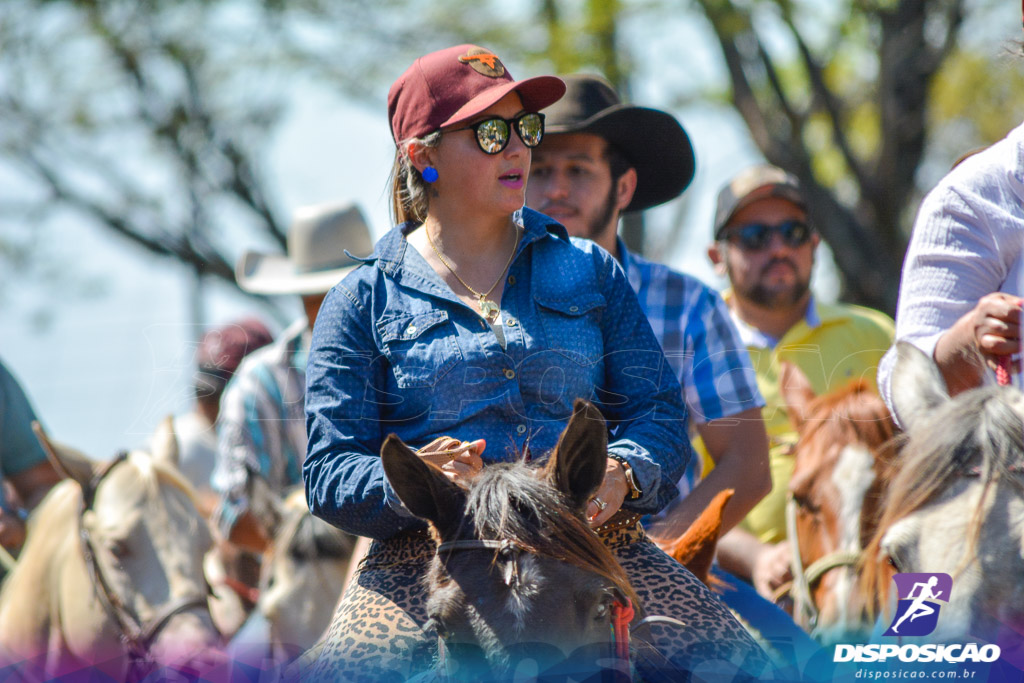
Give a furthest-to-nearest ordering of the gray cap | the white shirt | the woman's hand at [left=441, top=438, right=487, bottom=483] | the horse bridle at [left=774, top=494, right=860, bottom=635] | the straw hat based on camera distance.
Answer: the straw hat → the gray cap → the horse bridle at [left=774, top=494, right=860, bottom=635] → the white shirt → the woman's hand at [left=441, top=438, right=487, bottom=483]

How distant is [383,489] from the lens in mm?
2420

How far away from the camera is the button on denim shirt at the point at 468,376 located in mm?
2658

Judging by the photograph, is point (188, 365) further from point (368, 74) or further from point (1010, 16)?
point (368, 74)

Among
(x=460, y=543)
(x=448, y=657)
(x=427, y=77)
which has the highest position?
(x=427, y=77)

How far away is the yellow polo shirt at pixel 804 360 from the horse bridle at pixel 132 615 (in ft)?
8.11

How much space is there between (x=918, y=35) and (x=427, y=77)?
8568mm

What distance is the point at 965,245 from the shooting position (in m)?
3.04

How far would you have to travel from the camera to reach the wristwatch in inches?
97.6

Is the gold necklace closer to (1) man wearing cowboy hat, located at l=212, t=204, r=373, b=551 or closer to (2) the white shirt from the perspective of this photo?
(2) the white shirt

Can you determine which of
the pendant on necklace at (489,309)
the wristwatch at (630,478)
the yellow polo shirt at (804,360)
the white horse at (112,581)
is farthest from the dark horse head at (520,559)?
the yellow polo shirt at (804,360)

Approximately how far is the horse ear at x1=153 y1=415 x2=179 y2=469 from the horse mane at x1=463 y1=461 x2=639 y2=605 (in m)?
3.63

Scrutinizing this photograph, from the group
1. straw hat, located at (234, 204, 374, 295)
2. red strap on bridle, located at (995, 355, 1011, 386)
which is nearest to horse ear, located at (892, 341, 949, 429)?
red strap on bridle, located at (995, 355, 1011, 386)

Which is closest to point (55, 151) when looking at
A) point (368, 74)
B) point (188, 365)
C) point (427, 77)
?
point (368, 74)

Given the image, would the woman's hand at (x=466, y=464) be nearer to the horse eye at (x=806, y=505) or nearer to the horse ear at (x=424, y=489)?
the horse ear at (x=424, y=489)
